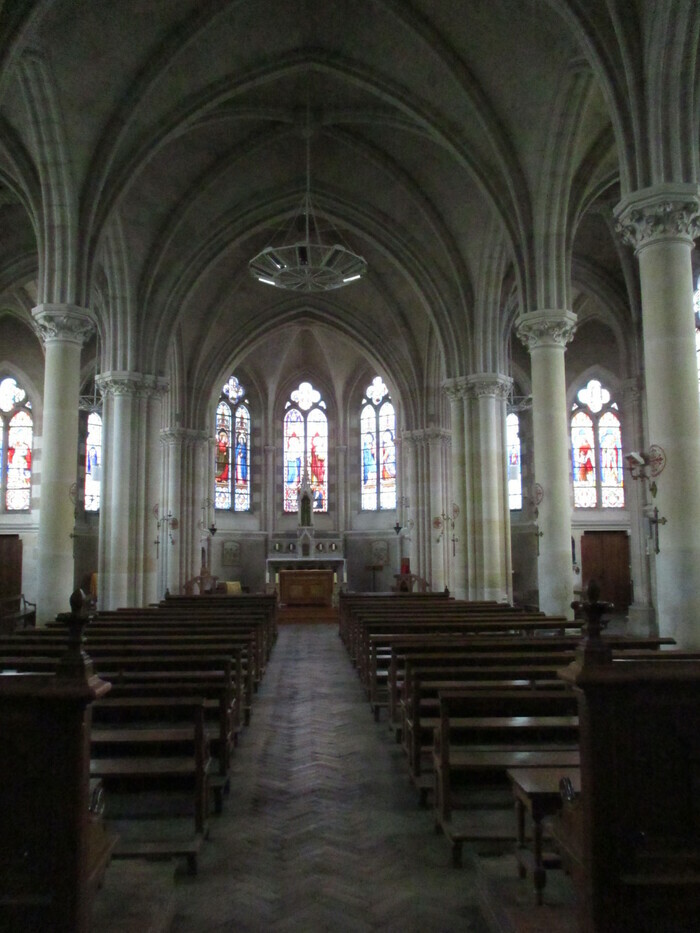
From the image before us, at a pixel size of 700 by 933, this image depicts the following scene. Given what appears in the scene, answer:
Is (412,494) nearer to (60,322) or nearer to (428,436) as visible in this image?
(428,436)

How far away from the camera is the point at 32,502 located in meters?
31.7

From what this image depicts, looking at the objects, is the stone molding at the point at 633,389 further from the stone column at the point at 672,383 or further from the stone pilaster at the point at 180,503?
the stone pilaster at the point at 180,503

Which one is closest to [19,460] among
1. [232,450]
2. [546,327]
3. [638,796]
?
[232,450]

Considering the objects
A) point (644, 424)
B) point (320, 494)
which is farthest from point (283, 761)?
point (320, 494)

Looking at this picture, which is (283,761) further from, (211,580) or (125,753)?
(211,580)

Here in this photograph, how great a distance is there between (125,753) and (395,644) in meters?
3.50

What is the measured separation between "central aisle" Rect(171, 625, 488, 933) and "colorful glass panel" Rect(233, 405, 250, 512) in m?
29.5

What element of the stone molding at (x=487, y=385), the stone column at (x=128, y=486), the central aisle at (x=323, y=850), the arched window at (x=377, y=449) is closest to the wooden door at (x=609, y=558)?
the arched window at (x=377, y=449)

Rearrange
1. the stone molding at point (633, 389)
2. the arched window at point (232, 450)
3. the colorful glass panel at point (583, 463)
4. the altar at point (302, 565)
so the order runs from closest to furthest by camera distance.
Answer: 1. the stone molding at point (633, 389)
2. the colorful glass panel at point (583, 463)
3. the altar at point (302, 565)
4. the arched window at point (232, 450)

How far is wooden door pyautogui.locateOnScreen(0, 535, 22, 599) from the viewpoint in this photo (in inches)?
1200

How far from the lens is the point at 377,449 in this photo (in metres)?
39.4

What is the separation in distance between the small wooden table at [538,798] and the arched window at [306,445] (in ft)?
114

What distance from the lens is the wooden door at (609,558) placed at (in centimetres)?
3256

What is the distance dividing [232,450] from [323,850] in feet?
111
